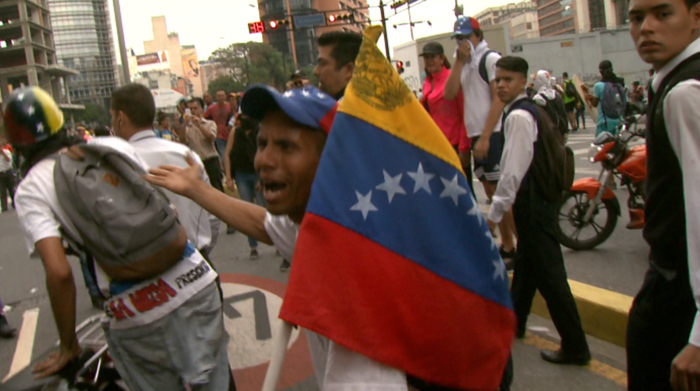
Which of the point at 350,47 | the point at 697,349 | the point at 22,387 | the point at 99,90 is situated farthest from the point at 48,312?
the point at 99,90

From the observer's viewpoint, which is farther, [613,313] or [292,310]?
[613,313]

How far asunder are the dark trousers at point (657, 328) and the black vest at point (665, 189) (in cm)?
8

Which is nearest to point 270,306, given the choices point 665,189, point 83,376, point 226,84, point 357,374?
point 83,376

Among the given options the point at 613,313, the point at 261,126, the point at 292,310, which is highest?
the point at 261,126

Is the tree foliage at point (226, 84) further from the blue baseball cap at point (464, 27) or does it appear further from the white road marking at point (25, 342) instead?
the blue baseball cap at point (464, 27)

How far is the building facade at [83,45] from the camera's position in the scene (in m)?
139

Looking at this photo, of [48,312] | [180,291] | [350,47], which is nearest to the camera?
[180,291]

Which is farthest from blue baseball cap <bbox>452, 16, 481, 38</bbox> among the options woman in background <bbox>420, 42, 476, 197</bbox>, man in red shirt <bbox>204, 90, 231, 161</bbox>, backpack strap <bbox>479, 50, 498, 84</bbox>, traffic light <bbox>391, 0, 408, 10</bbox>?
traffic light <bbox>391, 0, 408, 10</bbox>

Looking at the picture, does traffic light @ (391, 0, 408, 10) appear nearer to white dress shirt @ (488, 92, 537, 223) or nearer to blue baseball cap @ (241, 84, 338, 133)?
white dress shirt @ (488, 92, 537, 223)

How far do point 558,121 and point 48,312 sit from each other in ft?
17.1

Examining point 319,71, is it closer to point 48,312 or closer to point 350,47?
point 350,47

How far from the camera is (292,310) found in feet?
3.84

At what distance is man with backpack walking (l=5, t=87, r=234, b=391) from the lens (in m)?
2.26

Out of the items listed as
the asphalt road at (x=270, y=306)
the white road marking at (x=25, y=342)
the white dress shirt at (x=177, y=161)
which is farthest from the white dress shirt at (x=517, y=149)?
the white road marking at (x=25, y=342)
